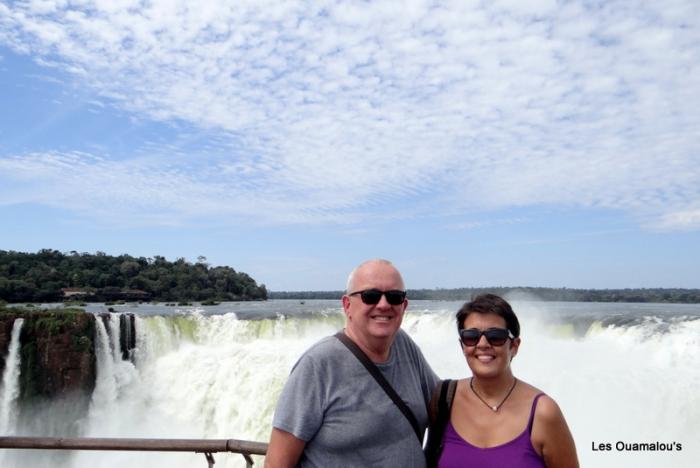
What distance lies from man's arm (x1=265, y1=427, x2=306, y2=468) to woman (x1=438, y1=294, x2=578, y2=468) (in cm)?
48

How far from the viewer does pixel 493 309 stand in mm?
2135

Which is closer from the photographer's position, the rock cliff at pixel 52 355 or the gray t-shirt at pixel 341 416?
the gray t-shirt at pixel 341 416

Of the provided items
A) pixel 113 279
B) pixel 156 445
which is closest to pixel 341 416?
pixel 156 445

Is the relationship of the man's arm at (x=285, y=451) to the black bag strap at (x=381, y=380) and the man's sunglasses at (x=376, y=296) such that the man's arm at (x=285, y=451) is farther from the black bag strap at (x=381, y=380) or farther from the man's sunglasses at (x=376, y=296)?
the man's sunglasses at (x=376, y=296)

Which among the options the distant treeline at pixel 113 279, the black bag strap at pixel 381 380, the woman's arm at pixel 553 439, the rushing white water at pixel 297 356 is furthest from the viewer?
the distant treeline at pixel 113 279

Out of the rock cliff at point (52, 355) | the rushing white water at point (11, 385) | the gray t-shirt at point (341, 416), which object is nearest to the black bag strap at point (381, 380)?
the gray t-shirt at point (341, 416)

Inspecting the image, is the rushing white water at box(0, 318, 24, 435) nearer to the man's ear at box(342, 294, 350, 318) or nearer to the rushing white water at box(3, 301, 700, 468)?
the rushing white water at box(3, 301, 700, 468)

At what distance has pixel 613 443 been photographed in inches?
404

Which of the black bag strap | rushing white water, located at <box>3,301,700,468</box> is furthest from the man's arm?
rushing white water, located at <box>3,301,700,468</box>

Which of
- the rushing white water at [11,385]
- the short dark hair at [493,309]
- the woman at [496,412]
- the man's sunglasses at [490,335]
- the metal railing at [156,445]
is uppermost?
the short dark hair at [493,309]

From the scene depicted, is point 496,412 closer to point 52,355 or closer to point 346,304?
point 346,304

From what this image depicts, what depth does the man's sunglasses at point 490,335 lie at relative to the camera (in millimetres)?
2096

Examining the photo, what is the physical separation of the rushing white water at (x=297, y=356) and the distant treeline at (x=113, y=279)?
99.0 ft

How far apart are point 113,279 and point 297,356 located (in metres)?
39.3
